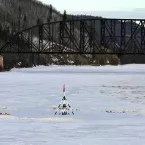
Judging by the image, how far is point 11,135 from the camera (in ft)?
65.1

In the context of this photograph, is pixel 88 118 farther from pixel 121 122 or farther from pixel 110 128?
pixel 110 128

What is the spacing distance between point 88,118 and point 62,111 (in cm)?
360

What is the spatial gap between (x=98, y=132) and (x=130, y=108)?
11.0 m

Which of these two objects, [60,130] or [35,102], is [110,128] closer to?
[60,130]

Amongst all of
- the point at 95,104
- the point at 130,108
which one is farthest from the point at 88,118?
the point at 95,104

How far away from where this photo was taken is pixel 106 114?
2784 cm

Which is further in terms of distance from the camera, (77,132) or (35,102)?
(35,102)

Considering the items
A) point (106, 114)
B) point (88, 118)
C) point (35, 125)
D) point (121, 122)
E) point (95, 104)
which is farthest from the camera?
point (95, 104)

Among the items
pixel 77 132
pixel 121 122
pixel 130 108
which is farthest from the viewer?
pixel 130 108

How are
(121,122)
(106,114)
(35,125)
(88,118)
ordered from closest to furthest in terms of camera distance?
(35,125) < (121,122) < (88,118) < (106,114)

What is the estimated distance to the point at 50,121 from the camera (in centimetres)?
2442

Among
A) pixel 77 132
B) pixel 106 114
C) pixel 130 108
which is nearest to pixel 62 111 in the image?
pixel 106 114

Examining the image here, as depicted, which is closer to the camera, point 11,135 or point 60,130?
point 11,135

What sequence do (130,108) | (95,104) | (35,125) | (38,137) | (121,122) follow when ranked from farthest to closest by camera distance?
(95,104)
(130,108)
(121,122)
(35,125)
(38,137)
